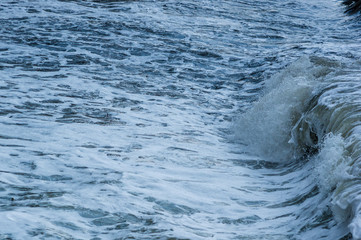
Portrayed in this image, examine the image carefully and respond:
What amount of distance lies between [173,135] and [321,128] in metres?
1.88

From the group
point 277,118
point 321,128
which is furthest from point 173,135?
point 321,128

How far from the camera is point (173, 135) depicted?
6297 millimetres

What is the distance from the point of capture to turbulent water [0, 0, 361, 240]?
4000 millimetres

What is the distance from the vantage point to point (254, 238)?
3.88m

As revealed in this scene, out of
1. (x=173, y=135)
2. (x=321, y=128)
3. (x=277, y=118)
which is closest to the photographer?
(x=321, y=128)

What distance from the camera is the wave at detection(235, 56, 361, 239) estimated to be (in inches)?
161

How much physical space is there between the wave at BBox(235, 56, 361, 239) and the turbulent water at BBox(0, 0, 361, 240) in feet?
0.06

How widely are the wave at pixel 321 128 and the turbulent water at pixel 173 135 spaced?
2 cm

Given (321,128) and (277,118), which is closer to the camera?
(321,128)

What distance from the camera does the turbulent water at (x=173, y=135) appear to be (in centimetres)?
400

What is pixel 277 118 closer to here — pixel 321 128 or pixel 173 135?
pixel 321 128

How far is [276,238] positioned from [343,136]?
1684mm

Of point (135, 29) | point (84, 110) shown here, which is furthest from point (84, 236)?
point (135, 29)

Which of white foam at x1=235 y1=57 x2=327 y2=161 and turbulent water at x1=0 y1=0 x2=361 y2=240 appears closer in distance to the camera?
turbulent water at x1=0 y1=0 x2=361 y2=240
